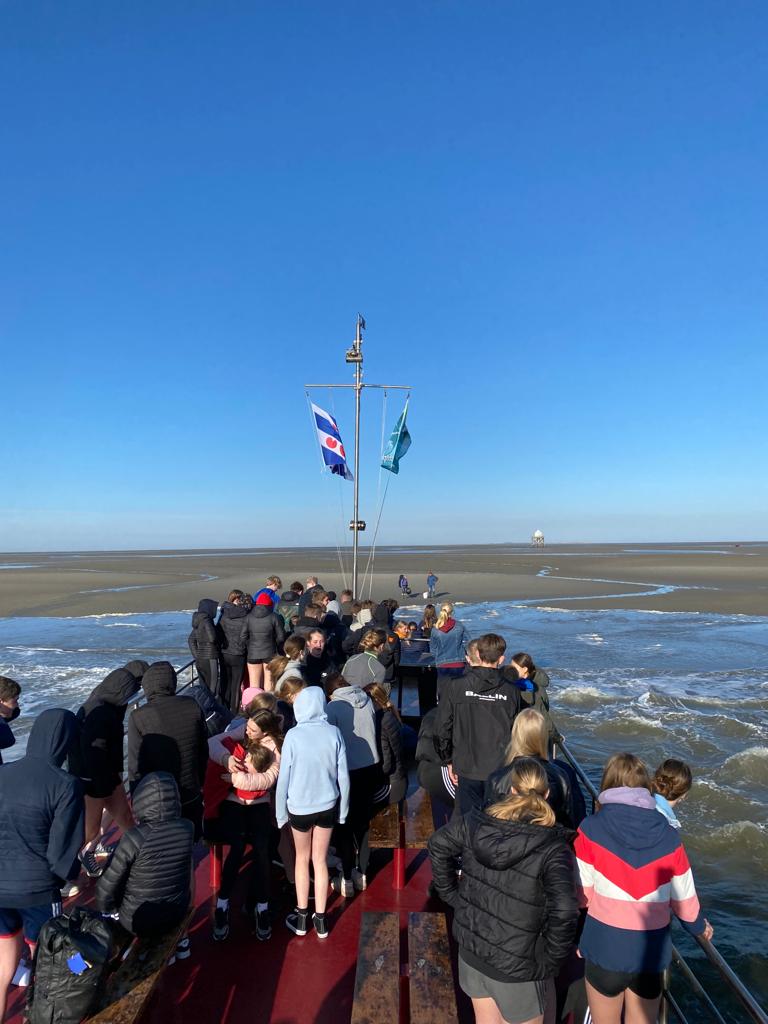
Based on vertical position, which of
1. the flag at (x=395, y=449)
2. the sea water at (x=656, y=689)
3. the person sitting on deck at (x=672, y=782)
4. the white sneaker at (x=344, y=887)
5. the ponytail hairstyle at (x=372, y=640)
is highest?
the flag at (x=395, y=449)

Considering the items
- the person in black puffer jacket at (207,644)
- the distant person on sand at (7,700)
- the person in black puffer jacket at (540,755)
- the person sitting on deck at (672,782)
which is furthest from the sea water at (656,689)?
the distant person on sand at (7,700)

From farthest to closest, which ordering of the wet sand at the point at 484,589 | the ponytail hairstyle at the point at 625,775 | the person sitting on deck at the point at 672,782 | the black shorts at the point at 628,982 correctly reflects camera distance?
the wet sand at the point at 484,589 → the person sitting on deck at the point at 672,782 → the ponytail hairstyle at the point at 625,775 → the black shorts at the point at 628,982

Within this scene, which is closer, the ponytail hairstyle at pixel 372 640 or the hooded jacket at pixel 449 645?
the ponytail hairstyle at pixel 372 640

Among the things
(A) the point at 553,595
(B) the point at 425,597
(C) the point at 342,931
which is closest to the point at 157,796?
(C) the point at 342,931

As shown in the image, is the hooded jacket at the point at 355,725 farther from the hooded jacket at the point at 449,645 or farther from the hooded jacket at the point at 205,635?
the hooded jacket at the point at 205,635

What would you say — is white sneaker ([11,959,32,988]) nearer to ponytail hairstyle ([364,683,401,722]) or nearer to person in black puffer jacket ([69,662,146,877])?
person in black puffer jacket ([69,662,146,877])

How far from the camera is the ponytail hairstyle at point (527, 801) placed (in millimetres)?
2703

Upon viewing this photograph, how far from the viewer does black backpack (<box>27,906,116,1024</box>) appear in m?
2.95

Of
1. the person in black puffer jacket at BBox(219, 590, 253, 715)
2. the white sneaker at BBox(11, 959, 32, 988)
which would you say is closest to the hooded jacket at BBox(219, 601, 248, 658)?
the person in black puffer jacket at BBox(219, 590, 253, 715)

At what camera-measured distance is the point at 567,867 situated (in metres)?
2.62

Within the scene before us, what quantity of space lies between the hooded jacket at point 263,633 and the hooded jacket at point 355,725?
13.2ft

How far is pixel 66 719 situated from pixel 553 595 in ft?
117

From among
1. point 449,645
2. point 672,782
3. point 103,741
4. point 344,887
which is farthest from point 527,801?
point 449,645

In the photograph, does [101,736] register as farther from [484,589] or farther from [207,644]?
[484,589]
